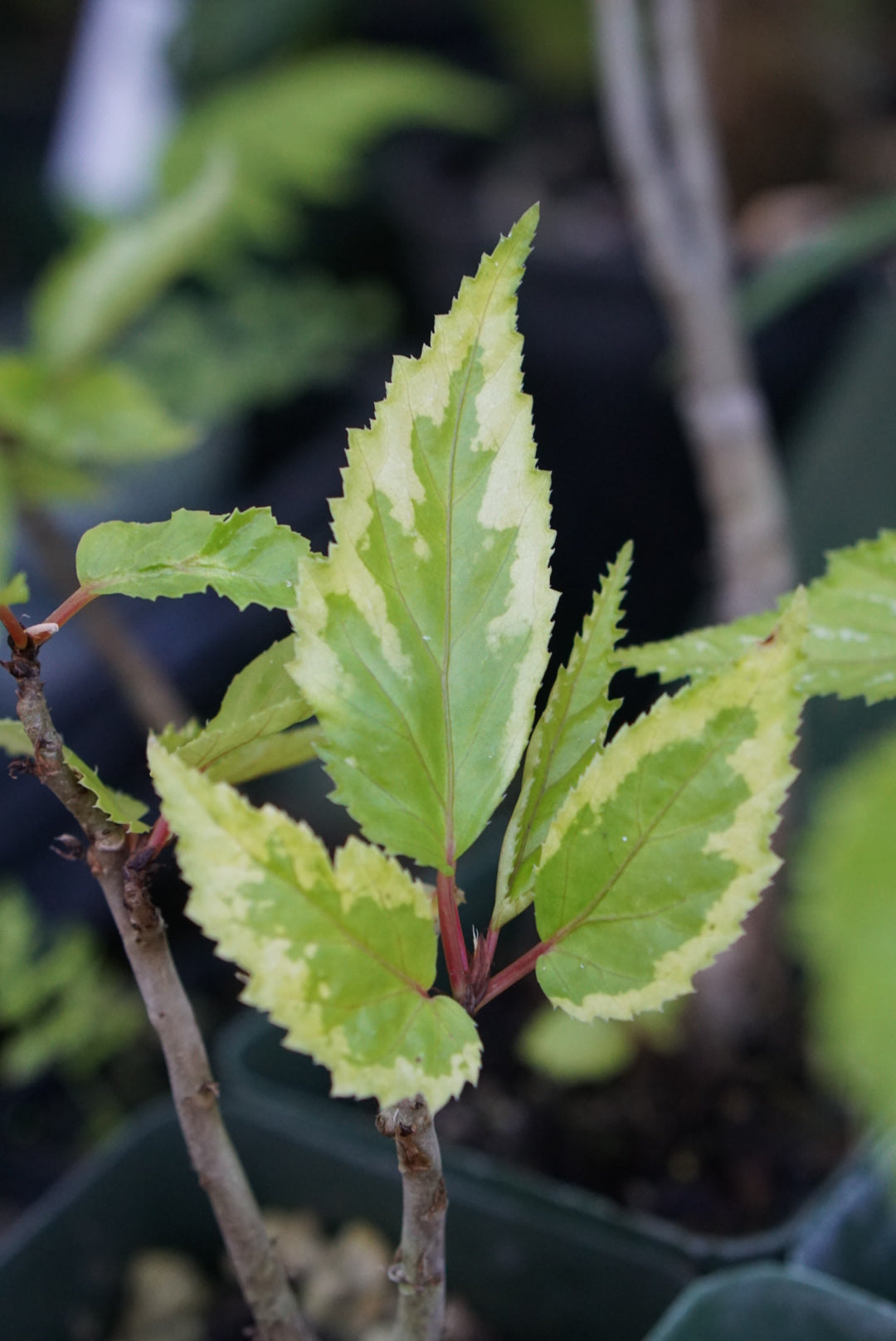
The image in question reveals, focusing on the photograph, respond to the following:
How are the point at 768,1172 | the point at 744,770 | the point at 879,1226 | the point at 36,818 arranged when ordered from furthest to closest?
the point at 36,818
the point at 768,1172
the point at 879,1226
the point at 744,770

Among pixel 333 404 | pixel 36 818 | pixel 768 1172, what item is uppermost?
pixel 333 404

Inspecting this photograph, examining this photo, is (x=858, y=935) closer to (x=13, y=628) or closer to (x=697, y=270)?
(x=13, y=628)

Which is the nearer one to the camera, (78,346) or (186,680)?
(78,346)

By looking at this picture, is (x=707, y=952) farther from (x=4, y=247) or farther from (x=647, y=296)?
(x=4, y=247)

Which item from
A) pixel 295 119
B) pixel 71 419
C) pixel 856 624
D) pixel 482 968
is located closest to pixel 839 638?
pixel 856 624

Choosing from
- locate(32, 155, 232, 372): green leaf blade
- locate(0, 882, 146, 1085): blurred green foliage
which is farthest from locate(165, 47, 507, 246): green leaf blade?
locate(0, 882, 146, 1085): blurred green foliage

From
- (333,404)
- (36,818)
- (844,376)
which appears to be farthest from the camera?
(333,404)

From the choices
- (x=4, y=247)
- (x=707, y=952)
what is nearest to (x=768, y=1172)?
(x=707, y=952)
